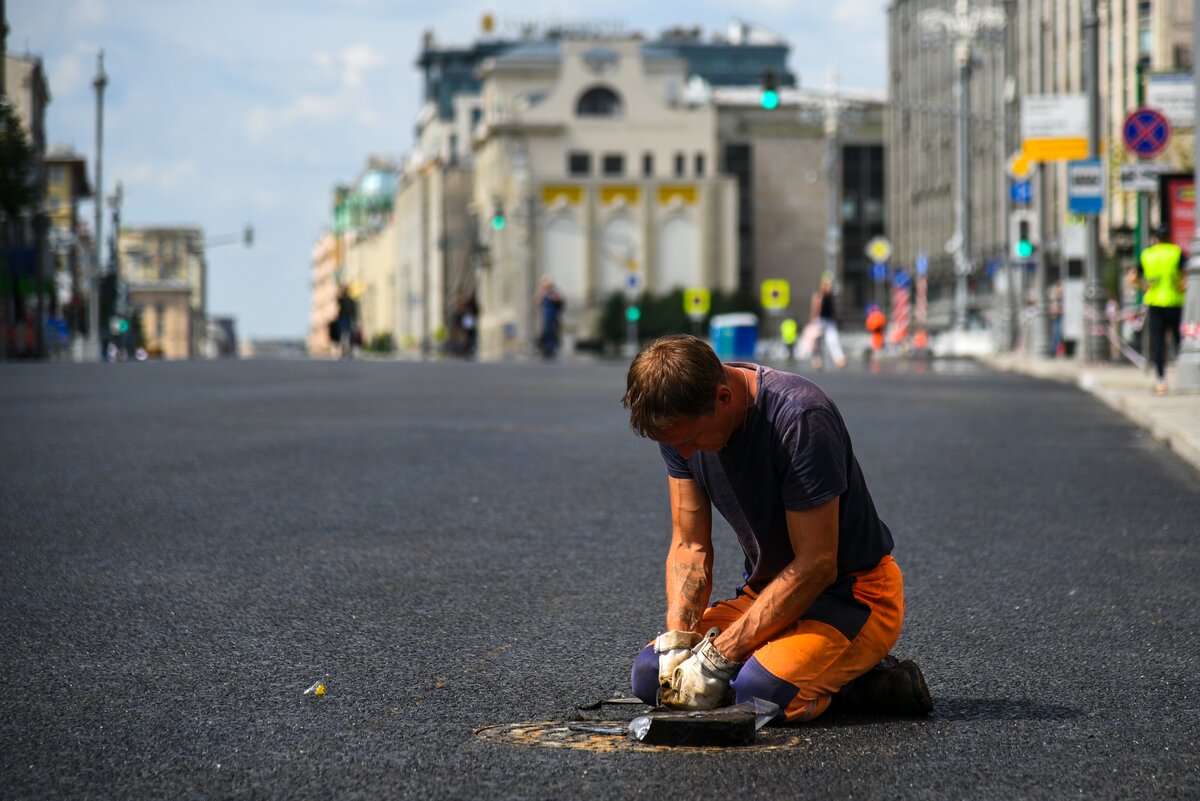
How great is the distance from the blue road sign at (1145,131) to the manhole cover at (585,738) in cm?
1894

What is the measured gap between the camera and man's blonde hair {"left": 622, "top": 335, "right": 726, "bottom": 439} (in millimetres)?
3908

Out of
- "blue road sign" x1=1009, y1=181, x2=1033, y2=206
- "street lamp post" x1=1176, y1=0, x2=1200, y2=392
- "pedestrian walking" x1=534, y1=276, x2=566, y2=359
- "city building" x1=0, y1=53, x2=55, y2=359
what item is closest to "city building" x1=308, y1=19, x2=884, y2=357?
"city building" x1=0, y1=53, x2=55, y2=359

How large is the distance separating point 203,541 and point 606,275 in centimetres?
9547

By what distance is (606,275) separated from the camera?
103 metres

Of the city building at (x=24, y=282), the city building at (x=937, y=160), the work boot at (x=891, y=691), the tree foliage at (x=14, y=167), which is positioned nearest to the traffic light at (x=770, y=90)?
the tree foliage at (x=14, y=167)

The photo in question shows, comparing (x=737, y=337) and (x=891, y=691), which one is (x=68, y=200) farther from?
(x=891, y=691)

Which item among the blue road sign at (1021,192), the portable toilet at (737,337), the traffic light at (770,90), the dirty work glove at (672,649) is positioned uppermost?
the traffic light at (770,90)

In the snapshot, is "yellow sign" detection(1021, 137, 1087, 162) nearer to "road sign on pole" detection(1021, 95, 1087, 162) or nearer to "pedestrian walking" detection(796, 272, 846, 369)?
"road sign on pole" detection(1021, 95, 1087, 162)

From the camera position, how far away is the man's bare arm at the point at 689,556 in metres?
4.49

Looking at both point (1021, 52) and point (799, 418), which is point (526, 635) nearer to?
point (799, 418)

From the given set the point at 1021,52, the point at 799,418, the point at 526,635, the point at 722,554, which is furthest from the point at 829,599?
the point at 1021,52

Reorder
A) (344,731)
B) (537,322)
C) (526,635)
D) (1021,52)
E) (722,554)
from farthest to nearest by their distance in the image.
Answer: (537,322), (1021,52), (722,554), (526,635), (344,731)

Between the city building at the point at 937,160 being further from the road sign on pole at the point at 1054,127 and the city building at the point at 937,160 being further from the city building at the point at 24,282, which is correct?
the road sign on pole at the point at 1054,127

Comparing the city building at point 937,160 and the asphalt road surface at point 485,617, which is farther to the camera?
the city building at point 937,160
